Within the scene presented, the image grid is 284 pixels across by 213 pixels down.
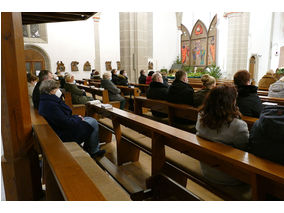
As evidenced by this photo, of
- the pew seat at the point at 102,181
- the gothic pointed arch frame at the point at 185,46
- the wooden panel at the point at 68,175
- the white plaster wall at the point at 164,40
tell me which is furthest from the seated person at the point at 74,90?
the gothic pointed arch frame at the point at 185,46

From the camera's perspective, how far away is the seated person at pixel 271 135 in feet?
5.23

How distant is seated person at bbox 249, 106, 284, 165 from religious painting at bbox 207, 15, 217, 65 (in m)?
14.1

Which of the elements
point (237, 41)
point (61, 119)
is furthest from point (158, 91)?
point (237, 41)

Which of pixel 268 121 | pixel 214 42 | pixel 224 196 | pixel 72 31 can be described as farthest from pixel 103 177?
pixel 214 42

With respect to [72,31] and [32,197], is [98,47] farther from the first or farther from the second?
[32,197]

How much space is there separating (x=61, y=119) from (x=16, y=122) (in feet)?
3.48

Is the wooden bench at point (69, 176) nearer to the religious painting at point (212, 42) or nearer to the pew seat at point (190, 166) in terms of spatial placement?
the pew seat at point (190, 166)

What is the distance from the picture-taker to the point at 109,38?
1498 centimetres

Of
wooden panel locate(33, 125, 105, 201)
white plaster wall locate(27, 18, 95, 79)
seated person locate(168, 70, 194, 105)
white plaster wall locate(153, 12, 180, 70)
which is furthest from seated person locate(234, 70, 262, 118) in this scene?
white plaster wall locate(153, 12, 180, 70)

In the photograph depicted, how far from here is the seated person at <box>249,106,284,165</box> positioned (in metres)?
1.59

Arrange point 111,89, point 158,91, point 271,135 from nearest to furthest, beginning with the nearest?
point 271,135
point 158,91
point 111,89

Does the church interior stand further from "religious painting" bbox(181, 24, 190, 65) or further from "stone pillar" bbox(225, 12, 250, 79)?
"religious painting" bbox(181, 24, 190, 65)

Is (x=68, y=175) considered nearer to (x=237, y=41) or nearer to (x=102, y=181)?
(x=102, y=181)

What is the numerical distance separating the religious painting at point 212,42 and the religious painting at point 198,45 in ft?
1.15
